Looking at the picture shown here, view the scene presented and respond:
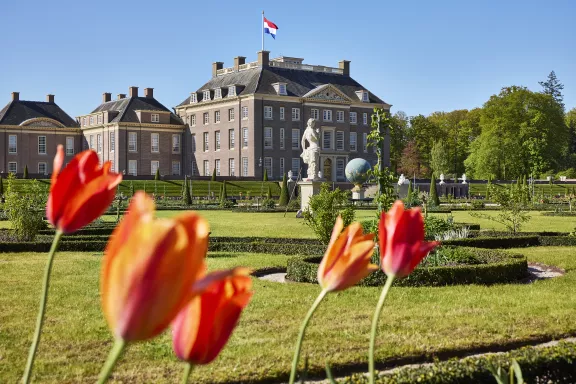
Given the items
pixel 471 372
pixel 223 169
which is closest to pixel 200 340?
pixel 471 372

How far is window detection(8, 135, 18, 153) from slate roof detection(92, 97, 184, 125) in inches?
299

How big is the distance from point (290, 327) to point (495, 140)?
188 feet

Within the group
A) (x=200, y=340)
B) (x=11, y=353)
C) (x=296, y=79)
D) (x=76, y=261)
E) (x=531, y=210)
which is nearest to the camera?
(x=200, y=340)

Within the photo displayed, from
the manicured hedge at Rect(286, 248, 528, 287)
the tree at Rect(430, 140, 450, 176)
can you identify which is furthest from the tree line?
the manicured hedge at Rect(286, 248, 528, 287)

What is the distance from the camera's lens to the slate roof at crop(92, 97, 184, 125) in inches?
2320

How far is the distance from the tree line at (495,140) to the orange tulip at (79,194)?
58.5 metres

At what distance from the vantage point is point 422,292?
9.82 m

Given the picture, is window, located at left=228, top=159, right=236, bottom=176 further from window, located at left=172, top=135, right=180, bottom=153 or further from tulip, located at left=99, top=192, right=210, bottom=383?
tulip, located at left=99, top=192, right=210, bottom=383

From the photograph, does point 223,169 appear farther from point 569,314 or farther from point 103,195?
point 103,195

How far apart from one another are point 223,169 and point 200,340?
5812 centimetres

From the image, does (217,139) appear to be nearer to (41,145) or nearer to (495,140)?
(41,145)

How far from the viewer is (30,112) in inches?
2359

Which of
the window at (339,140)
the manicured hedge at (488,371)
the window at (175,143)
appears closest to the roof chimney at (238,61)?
the window at (175,143)

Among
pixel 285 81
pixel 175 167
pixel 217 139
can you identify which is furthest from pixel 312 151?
pixel 175 167
